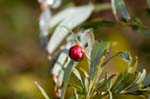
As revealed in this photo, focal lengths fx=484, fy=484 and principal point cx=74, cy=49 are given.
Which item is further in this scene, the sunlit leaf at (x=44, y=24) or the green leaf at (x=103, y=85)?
the sunlit leaf at (x=44, y=24)

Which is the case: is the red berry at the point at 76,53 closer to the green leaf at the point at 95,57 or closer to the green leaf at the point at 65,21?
the green leaf at the point at 95,57

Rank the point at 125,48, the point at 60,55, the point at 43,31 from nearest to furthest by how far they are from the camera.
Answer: the point at 60,55, the point at 43,31, the point at 125,48

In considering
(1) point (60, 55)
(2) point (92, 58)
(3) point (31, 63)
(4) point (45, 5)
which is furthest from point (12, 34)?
(2) point (92, 58)

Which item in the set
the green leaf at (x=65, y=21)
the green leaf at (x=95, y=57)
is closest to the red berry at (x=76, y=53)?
the green leaf at (x=95, y=57)

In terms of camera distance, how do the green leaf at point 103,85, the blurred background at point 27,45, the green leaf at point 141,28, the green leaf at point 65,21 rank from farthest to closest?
the blurred background at point 27,45 < the green leaf at point 65,21 < the green leaf at point 141,28 < the green leaf at point 103,85

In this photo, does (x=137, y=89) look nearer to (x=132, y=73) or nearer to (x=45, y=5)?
(x=132, y=73)
